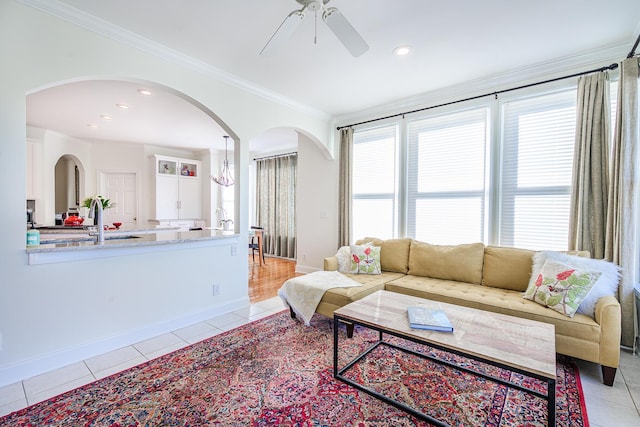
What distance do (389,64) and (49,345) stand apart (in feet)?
13.0

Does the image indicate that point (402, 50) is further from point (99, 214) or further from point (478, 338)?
point (99, 214)

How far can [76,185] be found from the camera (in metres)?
7.26

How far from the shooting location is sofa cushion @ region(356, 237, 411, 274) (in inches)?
145

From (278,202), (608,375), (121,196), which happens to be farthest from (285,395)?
(121,196)

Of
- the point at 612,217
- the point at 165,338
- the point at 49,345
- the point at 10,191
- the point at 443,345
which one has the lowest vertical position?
the point at 165,338

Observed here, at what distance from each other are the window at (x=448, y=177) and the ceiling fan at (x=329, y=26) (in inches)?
87.7

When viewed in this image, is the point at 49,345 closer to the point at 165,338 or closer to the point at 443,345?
the point at 165,338

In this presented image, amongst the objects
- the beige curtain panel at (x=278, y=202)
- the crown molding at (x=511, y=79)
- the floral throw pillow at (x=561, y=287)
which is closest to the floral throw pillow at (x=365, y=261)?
the floral throw pillow at (x=561, y=287)

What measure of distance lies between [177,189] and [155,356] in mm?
5586

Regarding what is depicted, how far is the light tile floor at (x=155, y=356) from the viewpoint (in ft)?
5.77

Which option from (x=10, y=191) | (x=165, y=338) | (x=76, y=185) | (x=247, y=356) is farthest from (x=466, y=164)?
(x=76, y=185)

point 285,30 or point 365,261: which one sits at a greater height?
point 285,30

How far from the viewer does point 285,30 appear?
1949mm

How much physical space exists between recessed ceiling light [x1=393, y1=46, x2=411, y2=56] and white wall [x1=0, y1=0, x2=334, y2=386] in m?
1.91
